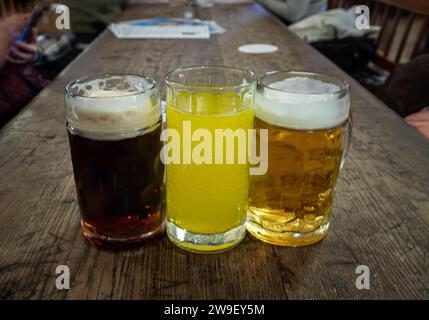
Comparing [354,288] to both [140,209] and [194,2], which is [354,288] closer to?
[140,209]

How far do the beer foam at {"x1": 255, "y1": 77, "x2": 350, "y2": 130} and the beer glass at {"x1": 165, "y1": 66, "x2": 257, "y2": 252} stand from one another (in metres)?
0.02

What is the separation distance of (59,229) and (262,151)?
1.12 feet

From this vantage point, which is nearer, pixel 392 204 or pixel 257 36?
pixel 392 204

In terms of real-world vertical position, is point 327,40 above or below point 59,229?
below

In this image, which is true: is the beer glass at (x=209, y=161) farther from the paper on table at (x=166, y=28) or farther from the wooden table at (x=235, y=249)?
the paper on table at (x=166, y=28)

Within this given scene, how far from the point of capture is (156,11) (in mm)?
2889

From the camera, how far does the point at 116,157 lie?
573 mm

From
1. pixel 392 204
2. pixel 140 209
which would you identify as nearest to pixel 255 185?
pixel 140 209

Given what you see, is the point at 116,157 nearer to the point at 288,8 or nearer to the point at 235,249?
the point at 235,249

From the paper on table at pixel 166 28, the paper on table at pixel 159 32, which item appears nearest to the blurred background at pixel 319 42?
the paper on table at pixel 166 28

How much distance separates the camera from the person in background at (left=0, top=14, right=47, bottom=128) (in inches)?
69.7

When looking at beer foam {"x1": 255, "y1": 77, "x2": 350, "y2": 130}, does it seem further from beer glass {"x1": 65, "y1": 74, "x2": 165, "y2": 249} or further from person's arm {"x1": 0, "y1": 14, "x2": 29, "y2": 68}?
person's arm {"x1": 0, "y1": 14, "x2": 29, "y2": 68}

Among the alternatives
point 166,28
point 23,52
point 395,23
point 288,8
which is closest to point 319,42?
point 395,23

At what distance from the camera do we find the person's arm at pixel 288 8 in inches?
121
